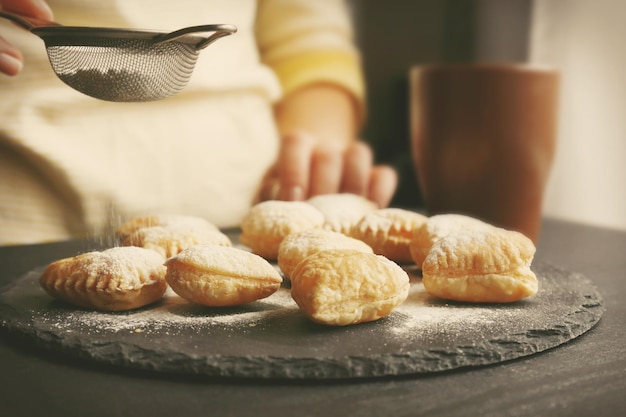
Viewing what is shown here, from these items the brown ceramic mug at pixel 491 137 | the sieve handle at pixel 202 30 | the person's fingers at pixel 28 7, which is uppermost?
the person's fingers at pixel 28 7

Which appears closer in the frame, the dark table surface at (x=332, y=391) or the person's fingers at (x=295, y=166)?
the dark table surface at (x=332, y=391)

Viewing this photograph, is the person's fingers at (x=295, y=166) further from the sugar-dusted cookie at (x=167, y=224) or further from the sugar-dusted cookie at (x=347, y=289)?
the sugar-dusted cookie at (x=347, y=289)

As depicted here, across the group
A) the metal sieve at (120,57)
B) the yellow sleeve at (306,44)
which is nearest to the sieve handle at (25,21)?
the metal sieve at (120,57)

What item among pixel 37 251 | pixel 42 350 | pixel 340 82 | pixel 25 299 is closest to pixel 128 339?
pixel 42 350

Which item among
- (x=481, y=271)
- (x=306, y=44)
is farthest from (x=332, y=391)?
(x=306, y=44)

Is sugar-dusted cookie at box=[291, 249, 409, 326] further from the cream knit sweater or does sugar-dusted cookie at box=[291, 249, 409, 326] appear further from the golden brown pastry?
the cream knit sweater

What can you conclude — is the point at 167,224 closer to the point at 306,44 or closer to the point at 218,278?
the point at 218,278
